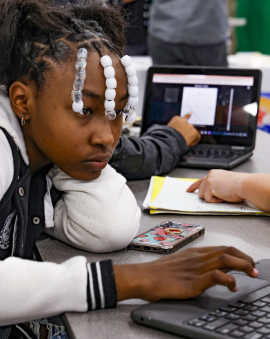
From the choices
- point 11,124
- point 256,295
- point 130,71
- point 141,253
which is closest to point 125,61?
point 130,71

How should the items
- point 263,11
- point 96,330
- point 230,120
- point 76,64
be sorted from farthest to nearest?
1. point 263,11
2. point 230,120
3. point 76,64
4. point 96,330

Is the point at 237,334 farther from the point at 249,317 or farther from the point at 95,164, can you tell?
the point at 95,164

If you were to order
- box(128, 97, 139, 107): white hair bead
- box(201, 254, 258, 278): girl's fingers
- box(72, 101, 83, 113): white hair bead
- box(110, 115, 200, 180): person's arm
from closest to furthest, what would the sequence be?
box(201, 254, 258, 278): girl's fingers, box(72, 101, 83, 113): white hair bead, box(128, 97, 139, 107): white hair bead, box(110, 115, 200, 180): person's arm

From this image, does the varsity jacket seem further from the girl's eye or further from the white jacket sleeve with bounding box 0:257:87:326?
the girl's eye

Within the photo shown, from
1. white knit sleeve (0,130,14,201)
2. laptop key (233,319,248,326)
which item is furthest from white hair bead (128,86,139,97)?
laptop key (233,319,248,326)

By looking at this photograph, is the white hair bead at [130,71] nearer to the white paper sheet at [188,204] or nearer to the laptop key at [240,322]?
the white paper sheet at [188,204]

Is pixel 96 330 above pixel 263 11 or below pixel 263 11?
below

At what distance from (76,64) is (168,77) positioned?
2.49ft

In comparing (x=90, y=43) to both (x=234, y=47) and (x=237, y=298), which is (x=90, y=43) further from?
(x=234, y=47)

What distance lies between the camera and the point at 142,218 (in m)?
0.95

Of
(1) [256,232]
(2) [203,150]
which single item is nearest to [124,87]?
(1) [256,232]

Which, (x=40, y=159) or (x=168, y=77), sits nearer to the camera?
(x=40, y=159)

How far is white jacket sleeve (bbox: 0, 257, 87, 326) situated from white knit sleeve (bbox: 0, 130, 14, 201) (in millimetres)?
167

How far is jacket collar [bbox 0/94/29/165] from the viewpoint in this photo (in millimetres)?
791
